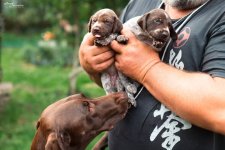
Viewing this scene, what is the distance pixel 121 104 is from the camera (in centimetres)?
311

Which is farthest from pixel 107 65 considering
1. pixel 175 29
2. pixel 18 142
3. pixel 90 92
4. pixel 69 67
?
pixel 69 67

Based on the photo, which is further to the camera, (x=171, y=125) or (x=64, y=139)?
(x=64, y=139)

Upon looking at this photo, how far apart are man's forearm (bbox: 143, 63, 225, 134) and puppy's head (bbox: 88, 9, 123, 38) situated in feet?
1.29

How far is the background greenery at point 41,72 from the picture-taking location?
8.12 m

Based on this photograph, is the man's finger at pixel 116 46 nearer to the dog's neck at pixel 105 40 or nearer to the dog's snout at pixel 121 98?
the dog's neck at pixel 105 40

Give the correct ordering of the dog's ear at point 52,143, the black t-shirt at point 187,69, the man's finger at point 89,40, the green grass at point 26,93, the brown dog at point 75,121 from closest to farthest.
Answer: the black t-shirt at point 187,69 < the man's finger at point 89,40 < the dog's ear at point 52,143 < the brown dog at point 75,121 < the green grass at point 26,93

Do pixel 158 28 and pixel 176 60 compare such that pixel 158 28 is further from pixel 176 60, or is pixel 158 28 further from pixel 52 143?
pixel 52 143

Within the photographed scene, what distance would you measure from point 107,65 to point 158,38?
0.35 meters

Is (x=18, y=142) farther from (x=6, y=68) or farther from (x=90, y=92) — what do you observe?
(x=6, y=68)

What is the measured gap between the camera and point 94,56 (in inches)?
120

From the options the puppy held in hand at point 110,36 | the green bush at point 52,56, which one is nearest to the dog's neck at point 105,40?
the puppy held in hand at point 110,36

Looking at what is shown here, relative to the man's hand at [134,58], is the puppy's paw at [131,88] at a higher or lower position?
lower

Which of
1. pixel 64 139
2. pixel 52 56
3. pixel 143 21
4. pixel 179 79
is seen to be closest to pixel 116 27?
pixel 143 21

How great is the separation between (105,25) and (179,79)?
60cm
